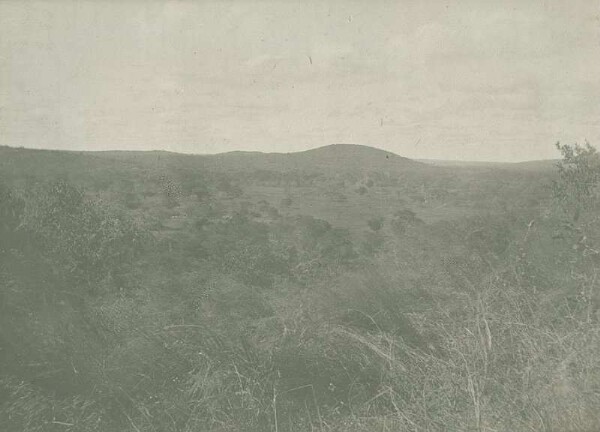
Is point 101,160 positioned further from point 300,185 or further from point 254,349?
point 254,349

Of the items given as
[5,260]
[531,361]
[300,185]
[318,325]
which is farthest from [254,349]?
[300,185]

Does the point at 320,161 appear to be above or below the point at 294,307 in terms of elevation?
above

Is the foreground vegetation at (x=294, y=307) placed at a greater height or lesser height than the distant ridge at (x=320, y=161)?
lesser

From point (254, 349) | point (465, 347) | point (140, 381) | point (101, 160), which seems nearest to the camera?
point (465, 347)

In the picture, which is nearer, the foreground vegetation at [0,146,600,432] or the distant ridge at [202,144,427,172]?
the foreground vegetation at [0,146,600,432]

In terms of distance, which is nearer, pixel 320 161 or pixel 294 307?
pixel 294 307

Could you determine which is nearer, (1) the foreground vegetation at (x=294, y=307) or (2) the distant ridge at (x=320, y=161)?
(1) the foreground vegetation at (x=294, y=307)

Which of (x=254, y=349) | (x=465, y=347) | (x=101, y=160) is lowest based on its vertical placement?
(x=254, y=349)

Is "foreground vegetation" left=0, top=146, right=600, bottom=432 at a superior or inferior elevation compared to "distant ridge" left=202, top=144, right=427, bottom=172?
inferior
